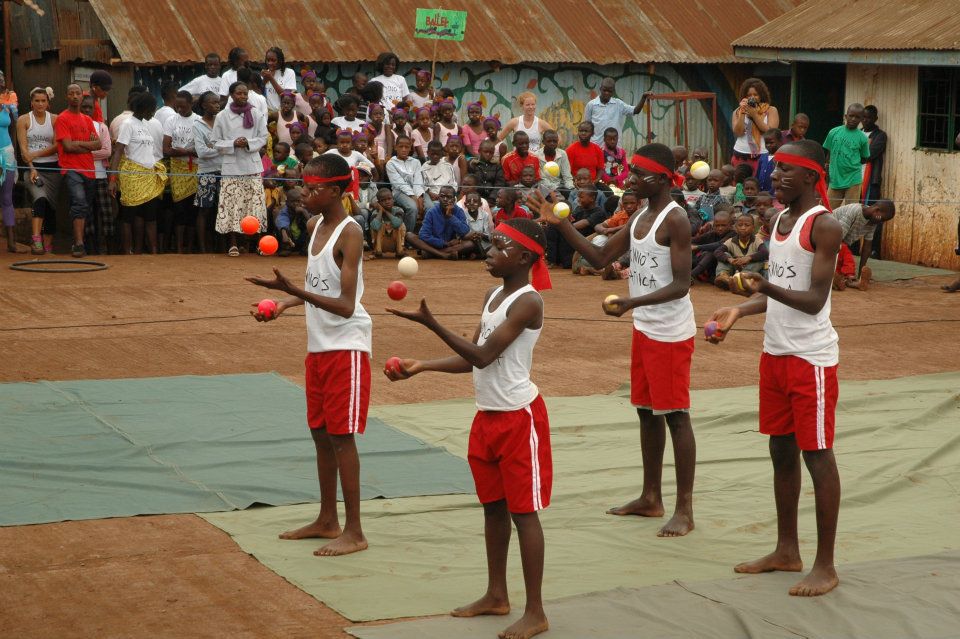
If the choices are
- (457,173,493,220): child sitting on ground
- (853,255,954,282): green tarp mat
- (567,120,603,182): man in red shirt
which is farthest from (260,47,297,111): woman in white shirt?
(853,255,954,282): green tarp mat

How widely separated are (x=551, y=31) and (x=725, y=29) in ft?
10.7

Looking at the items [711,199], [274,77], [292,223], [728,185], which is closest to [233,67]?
[274,77]

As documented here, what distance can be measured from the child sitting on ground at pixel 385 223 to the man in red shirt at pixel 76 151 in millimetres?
3594

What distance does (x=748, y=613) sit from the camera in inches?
228

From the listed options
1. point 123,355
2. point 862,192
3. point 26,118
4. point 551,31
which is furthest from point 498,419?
point 551,31

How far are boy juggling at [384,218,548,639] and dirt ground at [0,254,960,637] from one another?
80 cm

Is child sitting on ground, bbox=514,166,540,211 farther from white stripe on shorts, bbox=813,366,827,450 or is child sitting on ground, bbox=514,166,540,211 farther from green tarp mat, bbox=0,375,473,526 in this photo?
white stripe on shorts, bbox=813,366,827,450

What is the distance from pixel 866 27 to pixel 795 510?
13481 mm

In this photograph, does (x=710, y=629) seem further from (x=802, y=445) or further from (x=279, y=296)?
(x=279, y=296)

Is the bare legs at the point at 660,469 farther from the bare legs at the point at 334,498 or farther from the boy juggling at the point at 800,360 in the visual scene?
the bare legs at the point at 334,498

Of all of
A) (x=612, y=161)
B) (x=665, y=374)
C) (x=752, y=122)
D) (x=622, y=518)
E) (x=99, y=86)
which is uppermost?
(x=99, y=86)

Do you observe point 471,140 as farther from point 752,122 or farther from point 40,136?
point 40,136

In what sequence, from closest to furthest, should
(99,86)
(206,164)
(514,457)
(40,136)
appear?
(514,457) → (40,136) → (99,86) → (206,164)

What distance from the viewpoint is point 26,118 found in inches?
631
